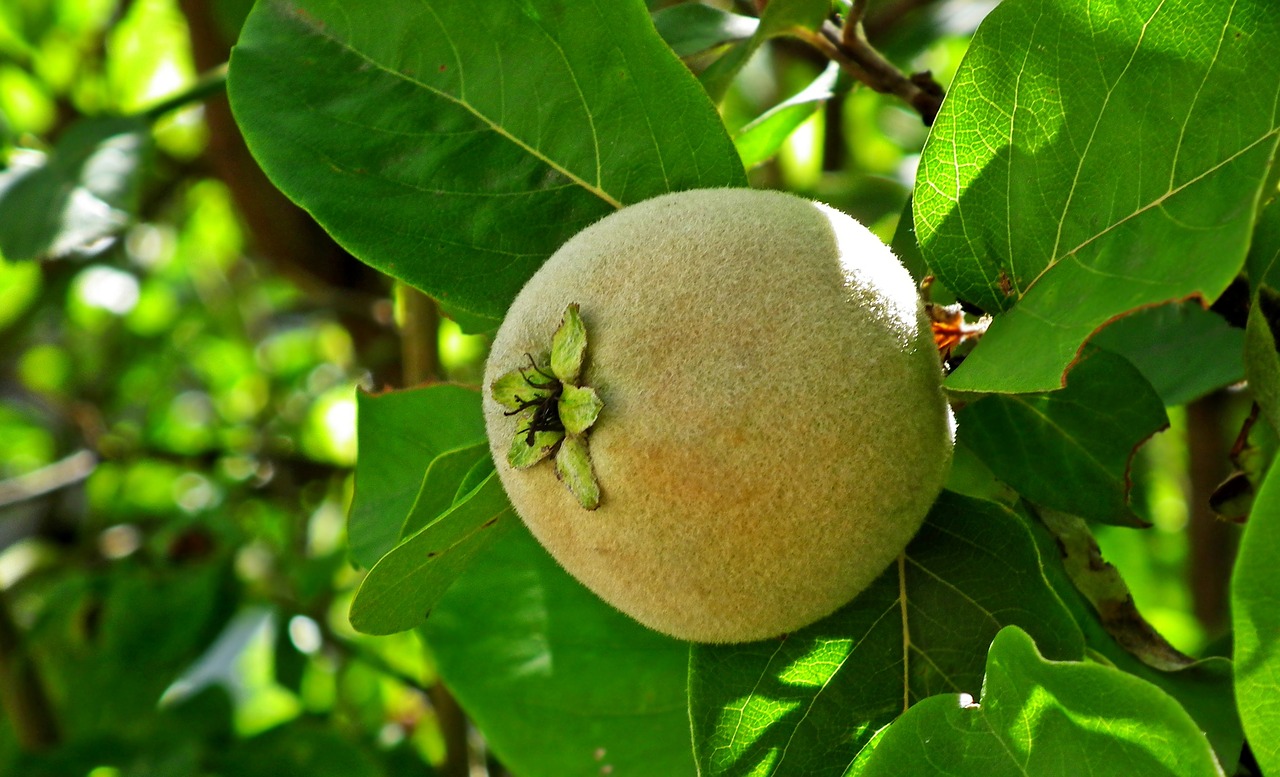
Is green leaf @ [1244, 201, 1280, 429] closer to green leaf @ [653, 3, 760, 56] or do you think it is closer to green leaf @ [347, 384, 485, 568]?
green leaf @ [653, 3, 760, 56]

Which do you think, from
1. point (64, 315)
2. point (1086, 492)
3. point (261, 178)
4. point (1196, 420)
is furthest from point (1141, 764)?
point (64, 315)

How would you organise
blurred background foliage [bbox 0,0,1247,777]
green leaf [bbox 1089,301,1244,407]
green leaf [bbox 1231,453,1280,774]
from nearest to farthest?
green leaf [bbox 1231,453,1280,774] < green leaf [bbox 1089,301,1244,407] < blurred background foliage [bbox 0,0,1247,777]

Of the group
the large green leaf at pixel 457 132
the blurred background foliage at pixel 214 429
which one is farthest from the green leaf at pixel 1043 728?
the blurred background foliage at pixel 214 429

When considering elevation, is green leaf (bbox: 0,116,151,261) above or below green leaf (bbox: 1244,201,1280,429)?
below

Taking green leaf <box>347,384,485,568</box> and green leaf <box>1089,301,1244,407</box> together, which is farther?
green leaf <box>1089,301,1244,407</box>

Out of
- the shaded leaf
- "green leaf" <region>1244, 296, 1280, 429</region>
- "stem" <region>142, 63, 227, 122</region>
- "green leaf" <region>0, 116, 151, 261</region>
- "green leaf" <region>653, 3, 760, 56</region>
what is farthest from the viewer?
"stem" <region>142, 63, 227, 122</region>

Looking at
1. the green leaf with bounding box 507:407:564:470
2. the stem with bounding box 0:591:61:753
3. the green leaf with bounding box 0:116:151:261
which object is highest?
the green leaf with bounding box 507:407:564:470

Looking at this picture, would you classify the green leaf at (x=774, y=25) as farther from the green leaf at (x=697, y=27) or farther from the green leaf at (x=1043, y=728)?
the green leaf at (x=1043, y=728)

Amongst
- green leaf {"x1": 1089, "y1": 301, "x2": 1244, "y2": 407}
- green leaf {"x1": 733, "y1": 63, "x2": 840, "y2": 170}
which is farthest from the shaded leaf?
green leaf {"x1": 733, "y1": 63, "x2": 840, "y2": 170}

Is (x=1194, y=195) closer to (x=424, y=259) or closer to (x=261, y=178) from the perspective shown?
(x=424, y=259)
